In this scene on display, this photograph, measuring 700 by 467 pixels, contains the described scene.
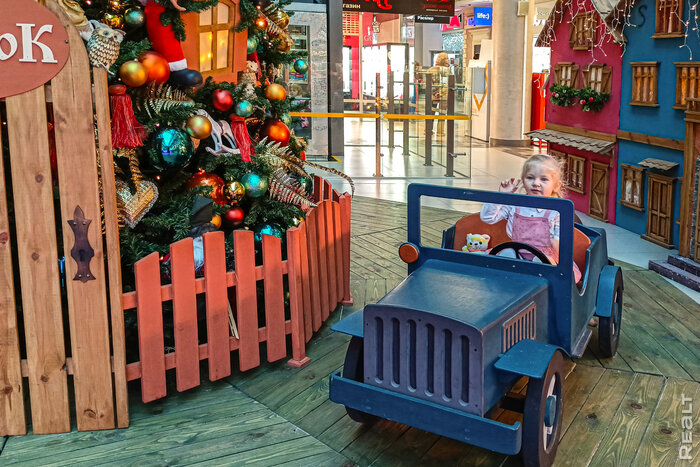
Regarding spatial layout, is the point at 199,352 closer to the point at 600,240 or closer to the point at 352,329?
the point at 352,329

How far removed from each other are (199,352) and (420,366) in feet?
4.45

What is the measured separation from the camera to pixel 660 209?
697cm

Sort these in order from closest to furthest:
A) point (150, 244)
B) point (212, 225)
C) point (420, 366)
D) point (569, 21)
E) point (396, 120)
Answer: point (420, 366) → point (150, 244) → point (212, 225) → point (569, 21) → point (396, 120)

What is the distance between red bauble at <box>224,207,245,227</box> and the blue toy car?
4.01 ft

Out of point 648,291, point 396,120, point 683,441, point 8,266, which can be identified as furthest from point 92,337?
point 396,120

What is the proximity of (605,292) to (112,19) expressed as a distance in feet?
10.3

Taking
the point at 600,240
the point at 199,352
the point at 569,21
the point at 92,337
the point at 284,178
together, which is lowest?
the point at 199,352

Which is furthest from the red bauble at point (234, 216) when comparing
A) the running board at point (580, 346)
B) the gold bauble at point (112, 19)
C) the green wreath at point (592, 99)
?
the green wreath at point (592, 99)

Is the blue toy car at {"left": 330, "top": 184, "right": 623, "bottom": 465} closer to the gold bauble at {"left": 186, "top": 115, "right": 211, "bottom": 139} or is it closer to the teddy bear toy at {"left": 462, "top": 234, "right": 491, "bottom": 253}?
the teddy bear toy at {"left": 462, "top": 234, "right": 491, "bottom": 253}

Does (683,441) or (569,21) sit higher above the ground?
(569,21)

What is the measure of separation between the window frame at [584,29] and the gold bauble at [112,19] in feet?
19.3

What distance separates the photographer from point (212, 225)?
398 centimetres

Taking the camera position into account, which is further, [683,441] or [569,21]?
[569,21]

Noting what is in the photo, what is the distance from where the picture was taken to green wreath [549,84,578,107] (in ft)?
28.1
